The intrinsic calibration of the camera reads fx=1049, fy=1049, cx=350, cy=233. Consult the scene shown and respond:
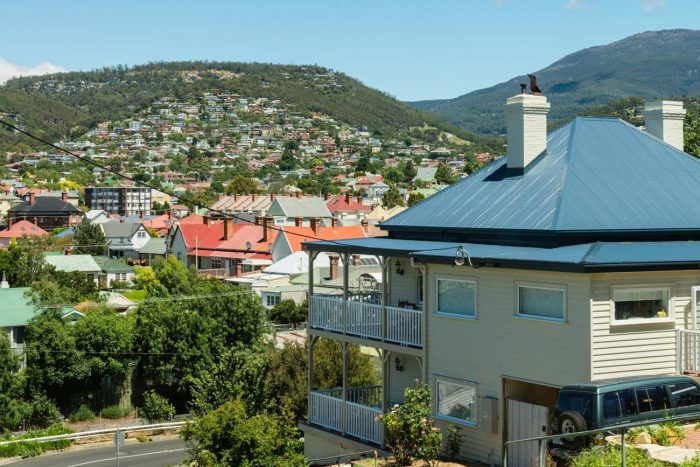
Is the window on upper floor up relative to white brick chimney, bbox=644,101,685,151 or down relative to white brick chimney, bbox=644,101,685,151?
down

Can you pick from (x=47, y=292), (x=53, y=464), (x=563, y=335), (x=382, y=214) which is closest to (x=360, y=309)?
(x=563, y=335)

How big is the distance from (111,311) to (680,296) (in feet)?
134

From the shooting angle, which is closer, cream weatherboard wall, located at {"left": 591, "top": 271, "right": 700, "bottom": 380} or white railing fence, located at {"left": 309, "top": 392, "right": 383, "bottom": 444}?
cream weatherboard wall, located at {"left": 591, "top": 271, "right": 700, "bottom": 380}

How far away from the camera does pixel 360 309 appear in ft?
82.2

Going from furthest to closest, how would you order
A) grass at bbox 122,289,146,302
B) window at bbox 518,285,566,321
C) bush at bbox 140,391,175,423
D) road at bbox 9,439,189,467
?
grass at bbox 122,289,146,302 < bush at bbox 140,391,175,423 < road at bbox 9,439,189,467 < window at bbox 518,285,566,321


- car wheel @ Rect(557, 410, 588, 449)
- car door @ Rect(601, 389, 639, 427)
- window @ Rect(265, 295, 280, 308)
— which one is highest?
car door @ Rect(601, 389, 639, 427)

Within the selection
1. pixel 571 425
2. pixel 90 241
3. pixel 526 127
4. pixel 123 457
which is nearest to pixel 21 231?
pixel 90 241

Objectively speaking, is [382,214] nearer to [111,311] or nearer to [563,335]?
[111,311]

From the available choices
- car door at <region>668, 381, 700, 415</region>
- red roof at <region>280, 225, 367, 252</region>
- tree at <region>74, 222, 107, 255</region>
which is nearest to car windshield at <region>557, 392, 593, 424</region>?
car door at <region>668, 381, 700, 415</region>

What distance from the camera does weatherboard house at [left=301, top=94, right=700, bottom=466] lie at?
1883 cm

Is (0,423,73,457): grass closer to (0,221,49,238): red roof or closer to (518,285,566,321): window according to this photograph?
(518,285,566,321): window

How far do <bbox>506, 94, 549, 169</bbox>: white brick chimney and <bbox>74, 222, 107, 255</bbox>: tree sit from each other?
10340 centimetres

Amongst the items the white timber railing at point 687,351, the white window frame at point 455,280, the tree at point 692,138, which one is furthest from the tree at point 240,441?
the tree at point 692,138

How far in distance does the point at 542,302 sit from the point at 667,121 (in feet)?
26.8
